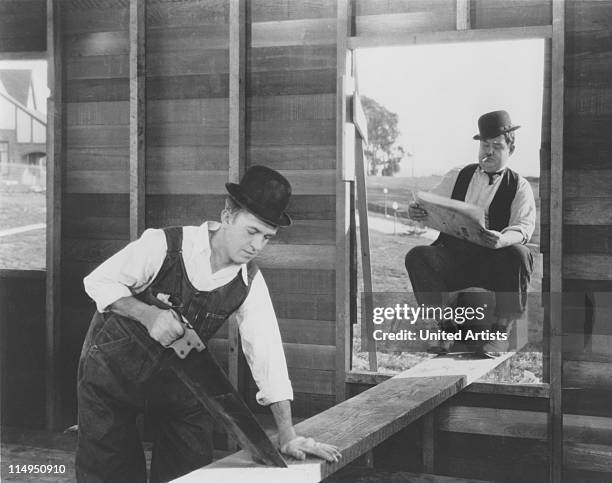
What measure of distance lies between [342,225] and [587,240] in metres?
1.06

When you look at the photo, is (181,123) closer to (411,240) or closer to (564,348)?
(411,240)

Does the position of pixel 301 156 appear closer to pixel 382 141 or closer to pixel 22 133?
pixel 382 141

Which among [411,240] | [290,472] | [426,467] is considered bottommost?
[426,467]

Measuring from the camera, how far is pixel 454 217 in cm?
356

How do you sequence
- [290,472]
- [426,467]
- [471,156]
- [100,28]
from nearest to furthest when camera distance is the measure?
[290,472]
[471,156]
[426,467]
[100,28]

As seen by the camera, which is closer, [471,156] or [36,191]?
[471,156]

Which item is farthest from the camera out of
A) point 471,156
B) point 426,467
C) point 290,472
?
point 426,467

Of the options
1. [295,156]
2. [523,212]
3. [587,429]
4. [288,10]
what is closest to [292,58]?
[288,10]

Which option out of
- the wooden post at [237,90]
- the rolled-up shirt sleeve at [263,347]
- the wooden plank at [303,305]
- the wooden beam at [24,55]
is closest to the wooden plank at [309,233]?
the wooden plank at [303,305]

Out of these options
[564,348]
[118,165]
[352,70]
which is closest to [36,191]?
[118,165]

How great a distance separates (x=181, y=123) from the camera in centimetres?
399

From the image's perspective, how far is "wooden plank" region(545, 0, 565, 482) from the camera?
11.1 feet

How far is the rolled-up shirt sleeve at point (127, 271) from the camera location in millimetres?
2553

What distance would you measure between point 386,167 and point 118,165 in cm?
140
